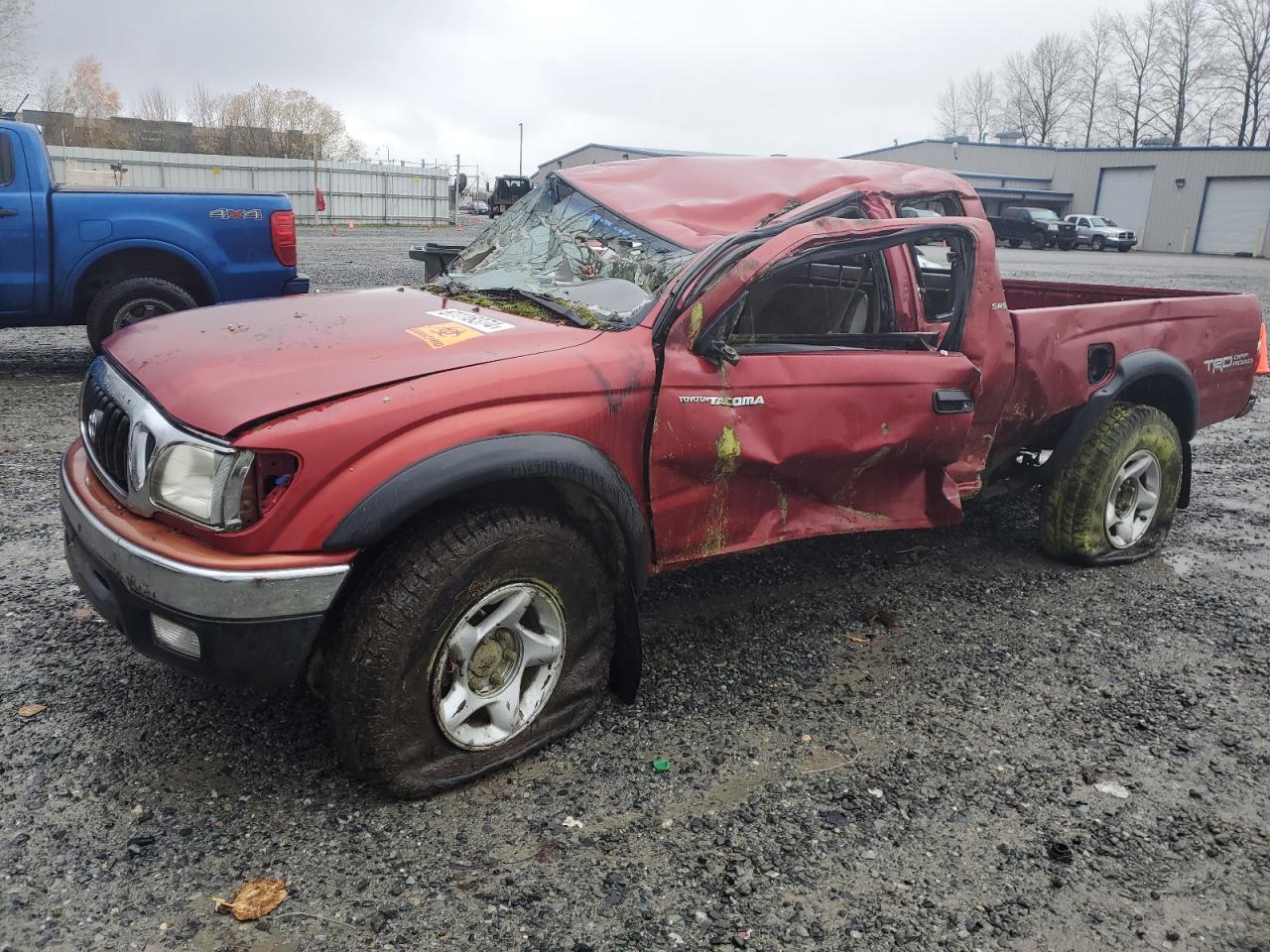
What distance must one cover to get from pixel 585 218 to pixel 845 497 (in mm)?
1467

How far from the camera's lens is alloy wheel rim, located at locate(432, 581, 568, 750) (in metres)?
2.69

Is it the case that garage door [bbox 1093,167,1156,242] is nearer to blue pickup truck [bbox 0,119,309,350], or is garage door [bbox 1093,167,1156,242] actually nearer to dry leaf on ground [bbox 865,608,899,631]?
blue pickup truck [bbox 0,119,309,350]

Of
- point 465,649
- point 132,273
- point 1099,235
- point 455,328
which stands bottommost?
point 465,649

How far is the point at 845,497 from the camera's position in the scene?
3635 millimetres

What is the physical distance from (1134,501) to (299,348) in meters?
4.05

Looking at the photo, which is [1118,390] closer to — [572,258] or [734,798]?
[572,258]

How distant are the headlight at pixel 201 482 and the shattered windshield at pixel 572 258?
124cm

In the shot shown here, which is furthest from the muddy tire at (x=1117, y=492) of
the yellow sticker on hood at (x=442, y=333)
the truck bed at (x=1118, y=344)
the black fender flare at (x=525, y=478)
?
the yellow sticker on hood at (x=442, y=333)

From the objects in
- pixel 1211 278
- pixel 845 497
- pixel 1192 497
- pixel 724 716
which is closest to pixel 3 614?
pixel 724 716

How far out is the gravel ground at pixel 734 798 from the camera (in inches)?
92.4

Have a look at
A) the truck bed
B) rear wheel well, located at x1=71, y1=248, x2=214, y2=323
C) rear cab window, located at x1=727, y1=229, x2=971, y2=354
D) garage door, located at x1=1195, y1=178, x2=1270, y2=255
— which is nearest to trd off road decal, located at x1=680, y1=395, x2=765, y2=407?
rear cab window, located at x1=727, y1=229, x2=971, y2=354

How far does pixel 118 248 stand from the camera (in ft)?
24.1

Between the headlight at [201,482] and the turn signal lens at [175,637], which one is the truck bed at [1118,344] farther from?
the turn signal lens at [175,637]

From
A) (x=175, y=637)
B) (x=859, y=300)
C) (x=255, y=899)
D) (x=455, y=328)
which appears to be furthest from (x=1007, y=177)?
(x=255, y=899)
